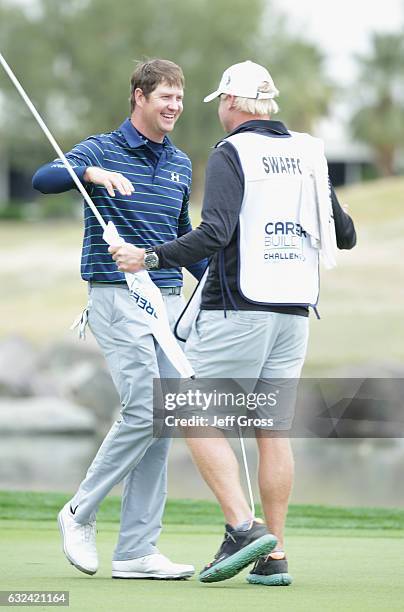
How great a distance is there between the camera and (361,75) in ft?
217

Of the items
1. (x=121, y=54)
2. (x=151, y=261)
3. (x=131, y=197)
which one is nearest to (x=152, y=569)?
(x=151, y=261)

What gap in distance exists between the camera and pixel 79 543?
5.43 meters

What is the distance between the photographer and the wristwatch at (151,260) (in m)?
5.25

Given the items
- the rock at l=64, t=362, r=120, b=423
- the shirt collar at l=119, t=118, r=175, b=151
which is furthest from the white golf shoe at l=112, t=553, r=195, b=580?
the rock at l=64, t=362, r=120, b=423

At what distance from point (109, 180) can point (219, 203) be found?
457 mm

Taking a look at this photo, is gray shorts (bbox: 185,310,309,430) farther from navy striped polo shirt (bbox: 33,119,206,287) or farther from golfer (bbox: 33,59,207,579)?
navy striped polo shirt (bbox: 33,119,206,287)

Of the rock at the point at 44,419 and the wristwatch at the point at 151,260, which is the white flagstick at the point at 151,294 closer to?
the wristwatch at the point at 151,260

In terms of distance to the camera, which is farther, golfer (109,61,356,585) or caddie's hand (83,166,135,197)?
caddie's hand (83,166,135,197)

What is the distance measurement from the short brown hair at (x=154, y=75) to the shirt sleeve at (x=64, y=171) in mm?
318

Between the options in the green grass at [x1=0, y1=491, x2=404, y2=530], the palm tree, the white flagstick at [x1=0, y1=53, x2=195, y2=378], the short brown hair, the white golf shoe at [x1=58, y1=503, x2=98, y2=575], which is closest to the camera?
the white flagstick at [x1=0, y1=53, x2=195, y2=378]

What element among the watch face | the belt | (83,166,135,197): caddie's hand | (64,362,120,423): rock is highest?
(64,362,120,423): rock

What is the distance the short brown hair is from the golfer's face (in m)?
0.02

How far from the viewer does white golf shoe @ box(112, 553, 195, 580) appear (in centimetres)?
550

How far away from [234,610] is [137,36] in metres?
53.8
